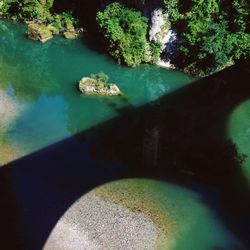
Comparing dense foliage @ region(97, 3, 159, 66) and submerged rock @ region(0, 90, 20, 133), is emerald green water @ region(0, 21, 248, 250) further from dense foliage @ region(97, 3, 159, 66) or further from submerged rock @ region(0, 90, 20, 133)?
dense foliage @ region(97, 3, 159, 66)

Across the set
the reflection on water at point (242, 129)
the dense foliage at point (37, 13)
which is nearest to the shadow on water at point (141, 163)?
the reflection on water at point (242, 129)

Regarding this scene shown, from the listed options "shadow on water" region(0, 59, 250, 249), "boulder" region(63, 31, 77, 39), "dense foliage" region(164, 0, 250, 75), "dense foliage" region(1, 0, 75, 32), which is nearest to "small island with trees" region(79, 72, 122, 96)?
"shadow on water" region(0, 59, 250, 249)

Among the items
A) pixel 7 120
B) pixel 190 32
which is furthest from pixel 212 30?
pixel 7 120

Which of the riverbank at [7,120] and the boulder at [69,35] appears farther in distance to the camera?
the boulder at [69,35]

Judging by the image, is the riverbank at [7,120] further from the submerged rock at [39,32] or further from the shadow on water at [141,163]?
the submerged rock at [39,32]

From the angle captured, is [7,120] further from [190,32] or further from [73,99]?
[190,32]
